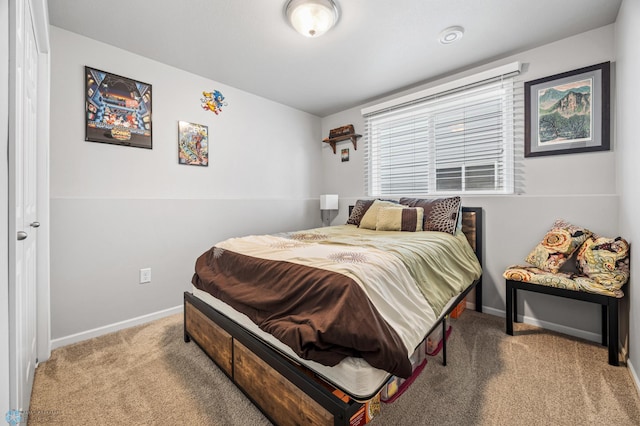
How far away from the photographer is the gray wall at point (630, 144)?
158 centimetres

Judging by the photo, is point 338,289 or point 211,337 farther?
point 211,337

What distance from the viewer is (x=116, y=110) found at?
2.35 meters

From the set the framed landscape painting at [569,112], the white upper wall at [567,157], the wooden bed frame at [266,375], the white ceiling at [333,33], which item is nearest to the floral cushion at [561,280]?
the wooden bed frame at [266,375]

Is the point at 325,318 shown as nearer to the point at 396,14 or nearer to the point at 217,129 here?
the point at 396,14

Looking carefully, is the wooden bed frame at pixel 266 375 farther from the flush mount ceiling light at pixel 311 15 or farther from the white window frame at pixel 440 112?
the flush mount ceiling light at pixel 311 15

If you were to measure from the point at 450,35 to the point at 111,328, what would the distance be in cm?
367

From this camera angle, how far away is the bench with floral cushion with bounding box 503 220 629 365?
1778mm

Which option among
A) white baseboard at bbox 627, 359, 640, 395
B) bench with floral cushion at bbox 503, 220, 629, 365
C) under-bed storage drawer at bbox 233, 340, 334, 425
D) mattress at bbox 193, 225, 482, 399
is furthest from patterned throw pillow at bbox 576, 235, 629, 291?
under-bed storage drawer at bbox 233, 340, 334, 425

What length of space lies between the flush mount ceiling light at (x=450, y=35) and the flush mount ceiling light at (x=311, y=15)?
2.90ft

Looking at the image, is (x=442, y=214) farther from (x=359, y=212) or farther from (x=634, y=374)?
(x=634, y=374)

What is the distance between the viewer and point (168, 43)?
231 centimetres

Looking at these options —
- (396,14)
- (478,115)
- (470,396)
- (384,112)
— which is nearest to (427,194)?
(478,115)

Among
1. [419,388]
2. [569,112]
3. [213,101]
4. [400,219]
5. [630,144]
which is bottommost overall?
[419,388]

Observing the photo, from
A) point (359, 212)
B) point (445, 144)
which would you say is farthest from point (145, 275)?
point (445, 144)
